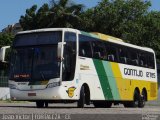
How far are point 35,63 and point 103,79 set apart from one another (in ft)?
14.6

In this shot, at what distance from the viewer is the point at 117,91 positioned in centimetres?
2817

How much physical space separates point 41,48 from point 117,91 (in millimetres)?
6223

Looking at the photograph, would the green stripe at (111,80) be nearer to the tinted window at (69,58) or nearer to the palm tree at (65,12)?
the tinted window at (69,58)

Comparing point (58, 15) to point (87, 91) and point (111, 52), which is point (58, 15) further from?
point (87, 91)

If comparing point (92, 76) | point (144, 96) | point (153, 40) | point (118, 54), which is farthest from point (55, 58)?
point (153, 40)

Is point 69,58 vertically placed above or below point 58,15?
below

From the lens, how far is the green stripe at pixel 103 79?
25.7 meters

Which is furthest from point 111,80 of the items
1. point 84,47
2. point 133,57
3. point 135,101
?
point 135,101

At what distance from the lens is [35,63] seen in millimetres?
23266

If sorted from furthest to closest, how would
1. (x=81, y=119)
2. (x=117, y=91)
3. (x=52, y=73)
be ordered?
(x=117, y=91) < (x=52, y=73) < (x=81, y=119)

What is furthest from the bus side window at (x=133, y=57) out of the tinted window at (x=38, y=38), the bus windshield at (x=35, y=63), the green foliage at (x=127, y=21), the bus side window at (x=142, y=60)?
the green foliage at (x=127, y=21)

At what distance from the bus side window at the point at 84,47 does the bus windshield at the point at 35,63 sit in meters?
1.40

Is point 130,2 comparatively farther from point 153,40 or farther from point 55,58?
point 55,58

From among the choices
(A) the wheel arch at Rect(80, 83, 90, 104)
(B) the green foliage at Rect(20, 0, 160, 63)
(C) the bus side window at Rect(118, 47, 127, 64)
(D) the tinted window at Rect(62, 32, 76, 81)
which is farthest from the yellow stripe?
(B) the green foliage at Rect(20, 0, 160, 63)
